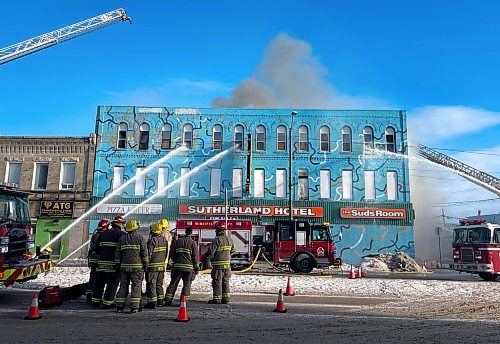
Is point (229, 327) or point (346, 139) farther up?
point (346, 139)

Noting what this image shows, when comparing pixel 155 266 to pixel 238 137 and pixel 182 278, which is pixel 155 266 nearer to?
pixel 182 278

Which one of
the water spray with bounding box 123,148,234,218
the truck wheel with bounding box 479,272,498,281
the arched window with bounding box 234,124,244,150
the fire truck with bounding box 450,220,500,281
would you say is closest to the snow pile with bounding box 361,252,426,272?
the fire truck with bounding box 450,220,500,281

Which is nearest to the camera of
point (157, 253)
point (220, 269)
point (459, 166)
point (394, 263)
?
point (157, 253)

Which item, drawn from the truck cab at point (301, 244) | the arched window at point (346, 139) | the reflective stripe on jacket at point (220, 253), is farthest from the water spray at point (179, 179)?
the reflective stripe on jacket at point (220, 253)

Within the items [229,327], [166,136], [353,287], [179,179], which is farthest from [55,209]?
[229,327]

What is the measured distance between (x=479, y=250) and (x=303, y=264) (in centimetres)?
739

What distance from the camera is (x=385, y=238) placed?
1045 inches

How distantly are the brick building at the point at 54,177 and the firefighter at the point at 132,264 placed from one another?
67.3 feet

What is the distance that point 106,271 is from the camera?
8.29m

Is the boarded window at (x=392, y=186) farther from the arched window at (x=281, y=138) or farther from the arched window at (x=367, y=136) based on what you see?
the arched window at (x=281, y=138)

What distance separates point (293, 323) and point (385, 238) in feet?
68.1

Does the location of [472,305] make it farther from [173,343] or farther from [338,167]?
[338,167]

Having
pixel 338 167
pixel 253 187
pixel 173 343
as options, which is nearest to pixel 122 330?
pixel 173 343

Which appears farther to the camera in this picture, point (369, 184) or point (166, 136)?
point (166, 136)
